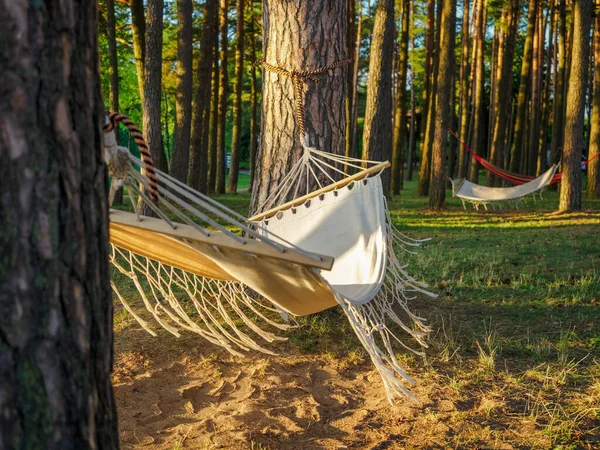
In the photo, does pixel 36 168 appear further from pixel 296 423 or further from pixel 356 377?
pixel 356 377

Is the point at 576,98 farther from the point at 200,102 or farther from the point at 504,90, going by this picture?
the point at 200,102

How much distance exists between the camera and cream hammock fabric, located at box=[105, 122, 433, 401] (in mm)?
2201

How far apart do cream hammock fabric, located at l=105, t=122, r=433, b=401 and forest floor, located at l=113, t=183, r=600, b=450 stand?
15 centimetres

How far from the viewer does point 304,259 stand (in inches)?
85.5

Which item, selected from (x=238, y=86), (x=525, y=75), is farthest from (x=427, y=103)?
(x=238, y=86)

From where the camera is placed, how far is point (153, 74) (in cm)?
784

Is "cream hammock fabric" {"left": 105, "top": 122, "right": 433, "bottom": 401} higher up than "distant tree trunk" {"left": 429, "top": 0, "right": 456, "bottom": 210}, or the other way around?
"distant tree trunk" {"left": 429, "top": 0, "right": 456, "bottom": 210}

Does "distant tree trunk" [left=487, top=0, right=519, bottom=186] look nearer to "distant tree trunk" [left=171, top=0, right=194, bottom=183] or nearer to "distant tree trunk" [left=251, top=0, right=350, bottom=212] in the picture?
"distant tree trunk" [left=171, top=0, right=194, bottom=183]

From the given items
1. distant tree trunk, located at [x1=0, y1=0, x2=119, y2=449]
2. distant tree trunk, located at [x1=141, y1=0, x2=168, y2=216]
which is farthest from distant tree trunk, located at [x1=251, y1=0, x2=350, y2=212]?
distant tree trunk, located at [x1=141, y1=0, x2=168, y2=216]

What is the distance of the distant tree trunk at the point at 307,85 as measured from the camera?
380 centimetres

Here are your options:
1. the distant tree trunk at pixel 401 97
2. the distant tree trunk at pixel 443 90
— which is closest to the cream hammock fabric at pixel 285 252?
the distant tree trunk at pixel 443 90

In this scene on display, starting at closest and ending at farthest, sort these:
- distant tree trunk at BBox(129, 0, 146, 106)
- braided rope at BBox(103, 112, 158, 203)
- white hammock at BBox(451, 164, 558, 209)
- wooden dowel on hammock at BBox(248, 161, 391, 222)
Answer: braided rope at BBox(103, 112, 158, 203)
wooden dowel on hammock at BBox(248, 161, 391, 222)
distant tree trunk at BBox(129, 0, 146, 106)
white hammock at BBox(451, 164, 558, 209)

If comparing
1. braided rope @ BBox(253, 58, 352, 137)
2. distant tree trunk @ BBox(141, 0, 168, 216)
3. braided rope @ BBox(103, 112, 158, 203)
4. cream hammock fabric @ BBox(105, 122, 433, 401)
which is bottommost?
cream hammock fabric @ BBox(105, 122, 433, 401)

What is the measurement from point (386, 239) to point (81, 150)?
2.07 m
